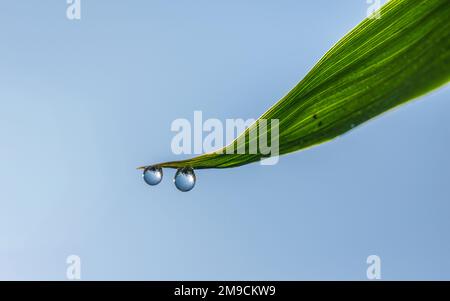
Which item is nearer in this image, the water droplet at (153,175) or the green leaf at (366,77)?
the green leaf at (366,77)

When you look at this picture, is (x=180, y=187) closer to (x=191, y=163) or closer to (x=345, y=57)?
(x=191, y=163)

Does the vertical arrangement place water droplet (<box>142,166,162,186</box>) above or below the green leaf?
below

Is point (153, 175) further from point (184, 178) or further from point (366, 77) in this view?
point (366, 77)

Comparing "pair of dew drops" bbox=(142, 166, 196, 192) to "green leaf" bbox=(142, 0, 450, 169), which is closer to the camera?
"green leaf" bbox=(142, 0, 450, 169)

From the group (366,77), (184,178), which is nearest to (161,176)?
(184,178)

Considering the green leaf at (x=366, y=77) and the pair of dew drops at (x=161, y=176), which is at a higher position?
the green leaf at (x=366, y=77)
